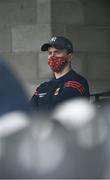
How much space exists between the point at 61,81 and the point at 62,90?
0.61 feet

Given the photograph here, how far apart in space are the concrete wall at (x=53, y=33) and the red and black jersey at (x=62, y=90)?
7.91ft

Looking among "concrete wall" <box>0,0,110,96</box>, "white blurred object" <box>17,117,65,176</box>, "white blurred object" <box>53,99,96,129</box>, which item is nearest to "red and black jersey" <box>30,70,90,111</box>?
"white blurred object" <box>53,99,96,129</box>

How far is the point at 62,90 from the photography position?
391cm

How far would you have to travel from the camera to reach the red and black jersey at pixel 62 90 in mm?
3834

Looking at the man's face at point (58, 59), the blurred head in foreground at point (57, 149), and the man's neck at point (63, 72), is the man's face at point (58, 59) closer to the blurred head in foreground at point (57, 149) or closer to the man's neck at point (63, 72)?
the man's neck at point (63, 72)

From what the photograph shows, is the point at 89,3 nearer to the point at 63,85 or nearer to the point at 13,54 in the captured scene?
the point at 13,54

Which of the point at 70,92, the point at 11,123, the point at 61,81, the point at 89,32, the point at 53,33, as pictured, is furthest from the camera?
the point at 89,32

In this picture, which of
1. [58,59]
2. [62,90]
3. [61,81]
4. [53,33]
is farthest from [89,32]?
[62,90]

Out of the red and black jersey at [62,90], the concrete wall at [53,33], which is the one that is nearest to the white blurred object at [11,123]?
the red and black jersey at [62,90]

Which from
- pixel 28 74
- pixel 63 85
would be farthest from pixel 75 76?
pixel 28 74

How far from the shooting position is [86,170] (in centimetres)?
213

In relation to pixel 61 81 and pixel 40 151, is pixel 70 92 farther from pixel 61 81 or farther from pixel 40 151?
pixel 40 151

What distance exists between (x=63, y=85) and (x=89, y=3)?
10.0 feet

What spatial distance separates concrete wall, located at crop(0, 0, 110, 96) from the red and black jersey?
241 centimetres
